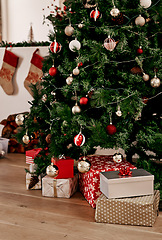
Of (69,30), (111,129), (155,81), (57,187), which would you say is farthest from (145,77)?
(57,187)

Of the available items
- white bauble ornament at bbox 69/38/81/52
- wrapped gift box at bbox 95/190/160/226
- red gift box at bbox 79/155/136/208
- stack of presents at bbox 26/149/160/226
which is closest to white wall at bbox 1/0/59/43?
white bauble ornament at bbox 69/38/81/52

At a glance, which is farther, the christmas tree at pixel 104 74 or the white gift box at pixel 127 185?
the christmas tree at pixel 104 74

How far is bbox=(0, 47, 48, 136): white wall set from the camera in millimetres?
3277

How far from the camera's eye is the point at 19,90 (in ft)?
11.0

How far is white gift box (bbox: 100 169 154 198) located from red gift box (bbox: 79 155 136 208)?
0.14 m

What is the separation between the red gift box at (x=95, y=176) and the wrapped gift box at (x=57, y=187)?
9cm

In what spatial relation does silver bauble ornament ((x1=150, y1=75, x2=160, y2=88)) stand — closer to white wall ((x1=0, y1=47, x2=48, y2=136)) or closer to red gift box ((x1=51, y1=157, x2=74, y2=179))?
red gift box ((x1=51, y1=157, x2=74, y2=179))

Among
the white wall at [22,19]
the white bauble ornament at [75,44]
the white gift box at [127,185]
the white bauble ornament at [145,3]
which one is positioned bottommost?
the white gift box at [127,185]

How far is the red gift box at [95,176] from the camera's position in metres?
1.69

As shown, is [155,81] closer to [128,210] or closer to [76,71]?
[76,71]

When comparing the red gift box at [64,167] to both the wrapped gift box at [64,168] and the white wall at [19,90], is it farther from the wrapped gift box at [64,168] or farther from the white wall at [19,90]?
the white wall at [19,90]

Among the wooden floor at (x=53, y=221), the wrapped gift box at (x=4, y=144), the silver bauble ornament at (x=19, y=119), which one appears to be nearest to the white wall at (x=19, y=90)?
the wrapped gift box at (x=4, y=144)

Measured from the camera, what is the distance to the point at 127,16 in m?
1.73

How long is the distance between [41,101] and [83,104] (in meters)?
0.38
